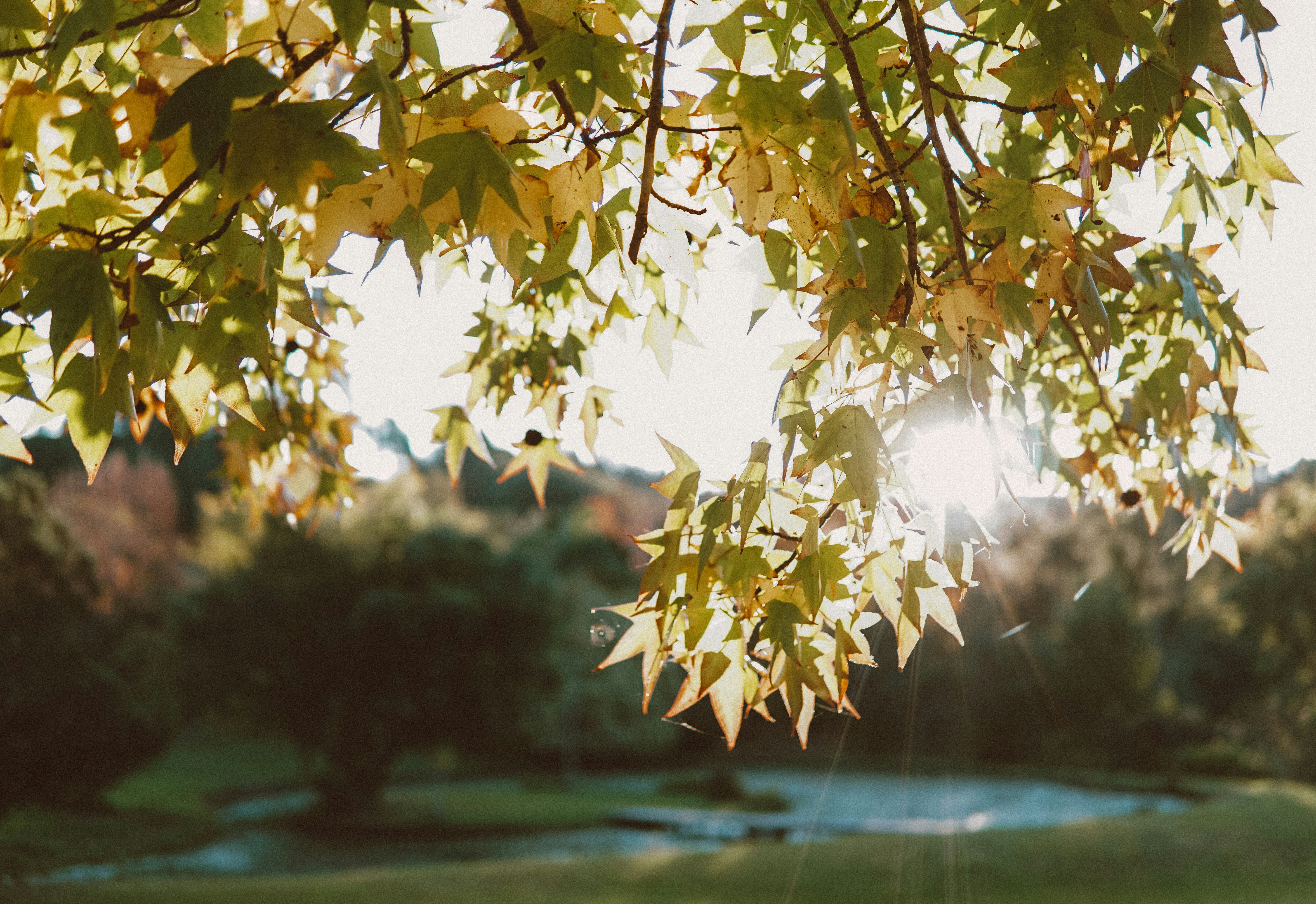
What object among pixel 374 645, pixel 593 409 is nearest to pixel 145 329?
pixel 593 409

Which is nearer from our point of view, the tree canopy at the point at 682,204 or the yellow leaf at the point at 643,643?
the tree canopy at the point at 682,204

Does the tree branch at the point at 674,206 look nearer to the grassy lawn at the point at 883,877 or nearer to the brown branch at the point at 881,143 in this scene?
the brown branch at the point at 881,143

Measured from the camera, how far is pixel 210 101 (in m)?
0.83

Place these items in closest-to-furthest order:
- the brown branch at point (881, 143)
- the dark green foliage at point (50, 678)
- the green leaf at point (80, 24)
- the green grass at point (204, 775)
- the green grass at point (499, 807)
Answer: the green leaf at point (80, 24) → the brown branch at point (881, 143) → the dark green foliage at point (50, 678) → the green grass at point (499, 807) → the green grass at point (204, 775)

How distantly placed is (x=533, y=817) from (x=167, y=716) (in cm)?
610

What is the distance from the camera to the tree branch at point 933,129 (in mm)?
1279

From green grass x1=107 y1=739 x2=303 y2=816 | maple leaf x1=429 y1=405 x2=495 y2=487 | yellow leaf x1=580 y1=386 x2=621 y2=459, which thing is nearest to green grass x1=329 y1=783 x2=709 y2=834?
green grass x1=107 y1=739 x2=303 y2=816

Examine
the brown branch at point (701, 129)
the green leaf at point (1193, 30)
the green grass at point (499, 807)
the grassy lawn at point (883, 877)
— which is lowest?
the green grass at point (499, 807)

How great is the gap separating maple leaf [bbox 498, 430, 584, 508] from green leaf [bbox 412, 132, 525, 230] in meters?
1.67

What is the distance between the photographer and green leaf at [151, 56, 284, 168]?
819 mm

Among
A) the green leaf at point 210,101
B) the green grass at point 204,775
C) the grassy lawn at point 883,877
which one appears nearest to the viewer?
the green leaf at point 210,101

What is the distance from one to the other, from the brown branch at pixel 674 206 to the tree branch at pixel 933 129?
331 millimetres

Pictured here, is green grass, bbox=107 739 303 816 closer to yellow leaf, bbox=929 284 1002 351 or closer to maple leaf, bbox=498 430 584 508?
maple leaf, bbox=498 430 584 508

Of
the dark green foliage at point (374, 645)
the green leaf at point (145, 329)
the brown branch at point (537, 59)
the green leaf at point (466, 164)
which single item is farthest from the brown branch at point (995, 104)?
the dark green foliage at point (374, 645)
